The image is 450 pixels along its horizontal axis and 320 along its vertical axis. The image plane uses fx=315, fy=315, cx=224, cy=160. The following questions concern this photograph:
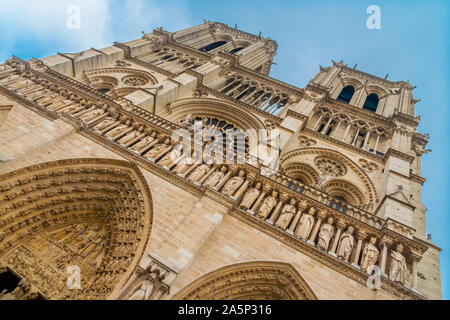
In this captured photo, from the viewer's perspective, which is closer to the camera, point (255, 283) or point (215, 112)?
point (255, 283)

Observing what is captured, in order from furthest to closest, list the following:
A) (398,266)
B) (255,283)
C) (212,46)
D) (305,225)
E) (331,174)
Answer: (212,46)
(331,174)
(305,225)
(398,266)
(255,283)

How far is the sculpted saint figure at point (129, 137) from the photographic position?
34.9 feet

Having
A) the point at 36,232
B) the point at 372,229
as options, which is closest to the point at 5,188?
the point at 36,232

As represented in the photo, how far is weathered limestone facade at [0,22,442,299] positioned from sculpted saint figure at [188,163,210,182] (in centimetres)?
5

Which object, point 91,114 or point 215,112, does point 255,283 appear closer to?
point 91,114

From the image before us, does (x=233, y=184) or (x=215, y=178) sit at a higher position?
(x=233, y=184)

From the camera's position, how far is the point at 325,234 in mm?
8531

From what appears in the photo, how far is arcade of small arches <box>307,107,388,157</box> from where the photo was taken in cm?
1605

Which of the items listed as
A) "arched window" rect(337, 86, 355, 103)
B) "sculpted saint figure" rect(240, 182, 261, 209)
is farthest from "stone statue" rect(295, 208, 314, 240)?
"arched window" rect(337, 86, 355, 103)

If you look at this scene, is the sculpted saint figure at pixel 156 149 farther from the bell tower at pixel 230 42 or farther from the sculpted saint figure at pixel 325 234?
the bell tower at pixel 230 42

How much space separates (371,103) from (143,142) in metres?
18.5

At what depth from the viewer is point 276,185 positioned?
32.2 ft

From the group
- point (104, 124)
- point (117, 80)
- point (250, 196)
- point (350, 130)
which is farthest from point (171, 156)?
point (350, 130)

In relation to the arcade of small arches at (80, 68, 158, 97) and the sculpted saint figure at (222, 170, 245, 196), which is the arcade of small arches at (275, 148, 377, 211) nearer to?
the sculpted saint figure at (222, 170, 245, 196)
